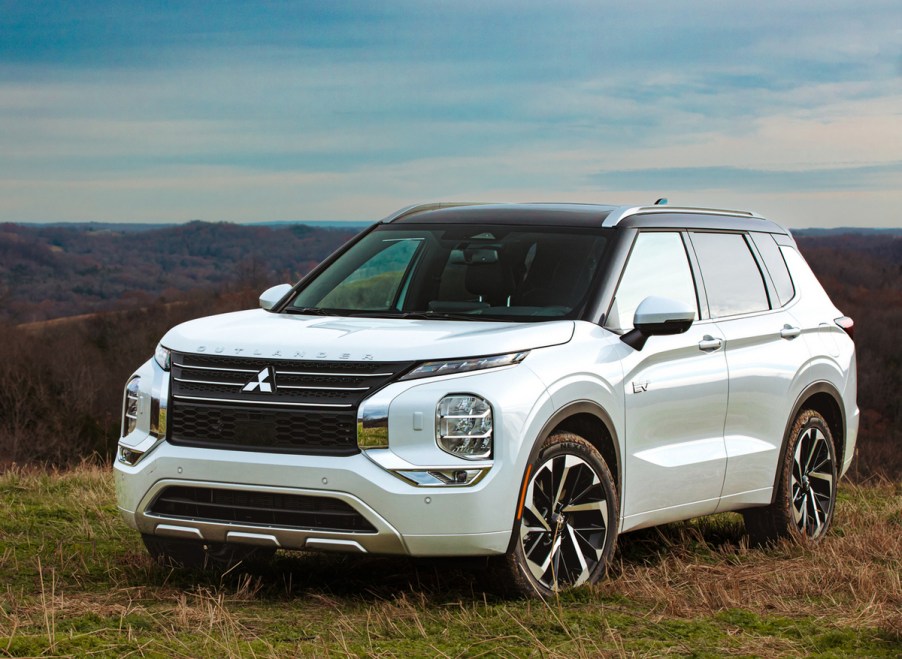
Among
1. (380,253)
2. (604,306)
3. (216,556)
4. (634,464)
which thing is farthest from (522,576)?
(380,253)

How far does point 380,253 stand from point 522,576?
2.43 meters

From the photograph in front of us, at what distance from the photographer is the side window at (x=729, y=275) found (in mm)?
→ 7645

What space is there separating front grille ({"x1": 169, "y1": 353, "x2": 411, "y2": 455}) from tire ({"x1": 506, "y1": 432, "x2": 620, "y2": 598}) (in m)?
0.86

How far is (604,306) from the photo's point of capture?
6609 millimetres

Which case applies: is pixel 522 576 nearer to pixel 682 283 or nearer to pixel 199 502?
pixel 199 502

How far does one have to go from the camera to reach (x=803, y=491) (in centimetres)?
834

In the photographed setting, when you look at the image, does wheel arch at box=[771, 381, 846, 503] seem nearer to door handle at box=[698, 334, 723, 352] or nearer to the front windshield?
door handle at box=[698, 334, 723, 352]

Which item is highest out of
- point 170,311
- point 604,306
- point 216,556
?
point 604,306

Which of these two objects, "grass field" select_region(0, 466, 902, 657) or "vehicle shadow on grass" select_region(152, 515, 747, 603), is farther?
"vehicle shadow on grass" select_region(152, 515, 747, 603)

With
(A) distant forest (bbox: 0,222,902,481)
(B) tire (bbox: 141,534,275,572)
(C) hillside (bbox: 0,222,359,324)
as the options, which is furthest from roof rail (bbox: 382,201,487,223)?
(C) hillside (bbox: 0,222,359,324)

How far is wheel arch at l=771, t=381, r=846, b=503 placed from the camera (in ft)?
26.5

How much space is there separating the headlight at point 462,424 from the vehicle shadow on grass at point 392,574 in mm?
585

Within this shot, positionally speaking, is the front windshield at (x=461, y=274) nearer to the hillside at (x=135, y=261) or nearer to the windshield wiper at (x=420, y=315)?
the windshield wiper at (x=420, y=315)

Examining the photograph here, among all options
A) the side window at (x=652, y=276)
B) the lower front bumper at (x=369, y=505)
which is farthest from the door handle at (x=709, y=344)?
the lower front bumper at (x=369, y=505)
